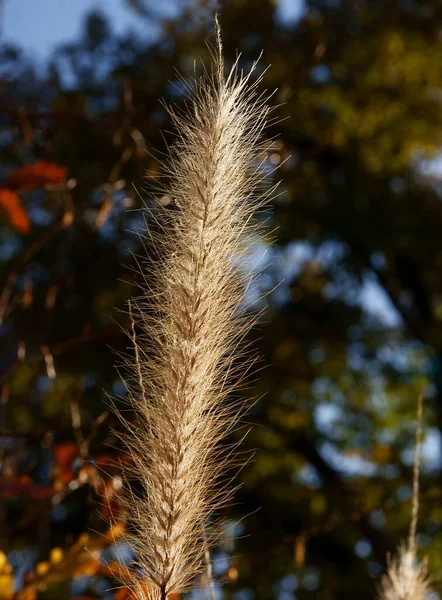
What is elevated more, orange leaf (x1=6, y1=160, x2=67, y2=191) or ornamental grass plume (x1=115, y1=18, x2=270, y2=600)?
orange leaf (x1=6, y1=160, x2=67, y2=191)

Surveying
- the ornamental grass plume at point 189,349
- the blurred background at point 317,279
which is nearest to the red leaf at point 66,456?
the ornamental grass plume at point 189,349

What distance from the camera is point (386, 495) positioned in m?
7.23

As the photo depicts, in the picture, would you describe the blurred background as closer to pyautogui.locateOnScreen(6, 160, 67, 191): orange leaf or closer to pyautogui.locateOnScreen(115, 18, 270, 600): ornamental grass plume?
pyautogui.locateOnScreen(6, 160, 67, 191): orange leaf

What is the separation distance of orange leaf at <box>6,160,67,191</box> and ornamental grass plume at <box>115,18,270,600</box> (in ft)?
4.69

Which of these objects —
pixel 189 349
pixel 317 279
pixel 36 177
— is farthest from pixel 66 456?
pixel 317 279

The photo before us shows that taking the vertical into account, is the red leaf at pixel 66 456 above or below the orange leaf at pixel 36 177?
below

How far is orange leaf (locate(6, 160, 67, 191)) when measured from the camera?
2430 mm

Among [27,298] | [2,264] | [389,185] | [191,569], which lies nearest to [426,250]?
[389,185]

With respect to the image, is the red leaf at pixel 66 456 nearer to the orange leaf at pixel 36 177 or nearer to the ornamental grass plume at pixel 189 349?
the orange leaf at pixel 36 177

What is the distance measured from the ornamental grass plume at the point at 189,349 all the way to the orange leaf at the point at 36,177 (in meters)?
1.43

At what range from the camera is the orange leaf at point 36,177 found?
243cm

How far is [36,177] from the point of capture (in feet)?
8.01

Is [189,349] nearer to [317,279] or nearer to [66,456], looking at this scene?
[66,456]

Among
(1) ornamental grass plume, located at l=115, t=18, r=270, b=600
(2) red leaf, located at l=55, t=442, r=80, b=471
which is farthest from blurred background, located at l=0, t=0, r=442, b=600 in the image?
(1) ornamental grass plume, located at l=115, t=18, r=270, b=600
